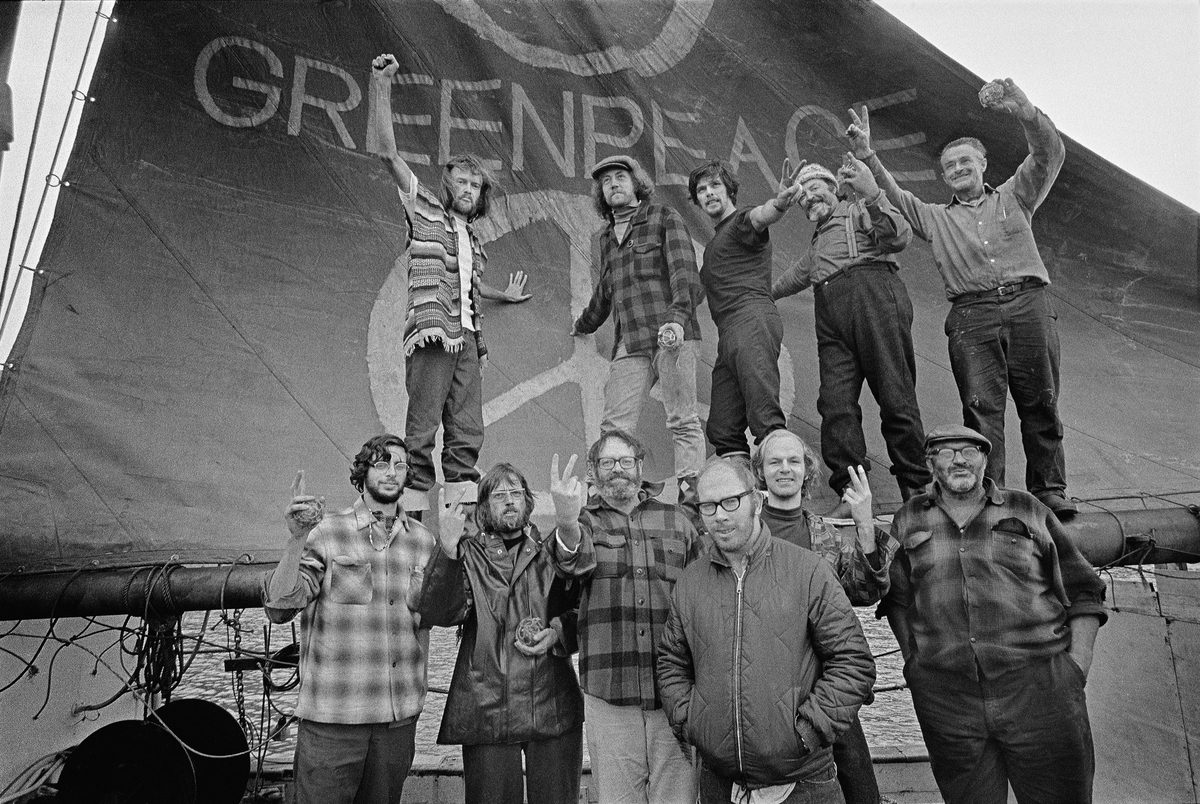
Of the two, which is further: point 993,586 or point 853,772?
point 853,772

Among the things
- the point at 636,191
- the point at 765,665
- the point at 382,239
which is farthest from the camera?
the point at 382,239

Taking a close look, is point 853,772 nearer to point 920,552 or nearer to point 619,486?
point 920,552

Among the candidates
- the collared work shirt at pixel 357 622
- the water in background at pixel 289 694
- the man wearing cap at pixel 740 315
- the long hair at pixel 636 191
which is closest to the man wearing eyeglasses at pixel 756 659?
the collared work shirt at pixel 357 622

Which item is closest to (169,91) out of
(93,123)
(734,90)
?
(93,123)

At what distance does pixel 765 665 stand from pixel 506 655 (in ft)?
2.83

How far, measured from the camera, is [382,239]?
4582 millimetres

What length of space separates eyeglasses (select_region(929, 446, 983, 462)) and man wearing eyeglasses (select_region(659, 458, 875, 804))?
72cm

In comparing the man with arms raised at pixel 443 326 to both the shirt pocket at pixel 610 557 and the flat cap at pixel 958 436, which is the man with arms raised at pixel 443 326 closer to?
the shirt pocket at pixel 610 557

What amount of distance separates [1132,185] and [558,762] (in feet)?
14.2

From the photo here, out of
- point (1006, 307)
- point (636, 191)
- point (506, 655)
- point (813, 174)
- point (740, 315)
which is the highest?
point (636, 191)

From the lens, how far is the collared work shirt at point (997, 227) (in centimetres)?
350

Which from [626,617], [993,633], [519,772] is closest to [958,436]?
[993,633]

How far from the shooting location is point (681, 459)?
3.73 m

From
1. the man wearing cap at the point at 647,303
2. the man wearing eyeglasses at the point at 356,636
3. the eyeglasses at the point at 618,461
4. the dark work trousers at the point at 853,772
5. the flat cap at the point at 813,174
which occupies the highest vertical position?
the flat cap at the point at 813,174
